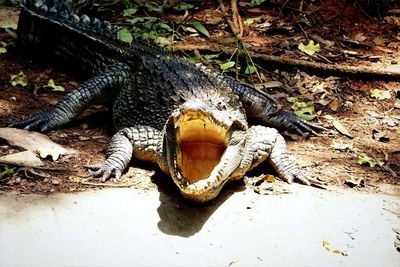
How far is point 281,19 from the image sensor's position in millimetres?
6934

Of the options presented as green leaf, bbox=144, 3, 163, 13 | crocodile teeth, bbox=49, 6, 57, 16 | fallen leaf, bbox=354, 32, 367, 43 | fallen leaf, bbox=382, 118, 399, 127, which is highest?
crocodile teeth, bbox=49, 6, 57, 16

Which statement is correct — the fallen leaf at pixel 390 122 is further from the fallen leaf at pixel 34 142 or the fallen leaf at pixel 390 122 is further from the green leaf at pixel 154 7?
the green leaf at pixel 154 7

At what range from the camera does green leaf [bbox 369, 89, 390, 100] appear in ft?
18.1

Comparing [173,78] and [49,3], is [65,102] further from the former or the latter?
[49,3]

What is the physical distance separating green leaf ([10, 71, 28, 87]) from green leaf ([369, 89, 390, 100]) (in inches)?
138

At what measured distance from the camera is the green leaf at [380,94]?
218 inches

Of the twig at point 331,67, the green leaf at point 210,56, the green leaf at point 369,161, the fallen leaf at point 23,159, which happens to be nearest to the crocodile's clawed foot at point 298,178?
the green leaf at point 369,161

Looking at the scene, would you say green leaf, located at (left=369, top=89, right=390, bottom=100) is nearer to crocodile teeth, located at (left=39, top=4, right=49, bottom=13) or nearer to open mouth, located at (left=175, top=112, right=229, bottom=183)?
open mouth, located at (left=175, top=112, right=229, bottom=183)

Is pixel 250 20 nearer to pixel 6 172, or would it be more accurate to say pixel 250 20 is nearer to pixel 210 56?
pixel 210 56

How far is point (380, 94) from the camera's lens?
18.2ft

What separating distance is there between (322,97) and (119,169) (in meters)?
2.48

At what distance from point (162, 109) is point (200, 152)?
0.90 meters

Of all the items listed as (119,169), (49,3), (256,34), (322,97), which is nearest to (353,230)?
(119,169)

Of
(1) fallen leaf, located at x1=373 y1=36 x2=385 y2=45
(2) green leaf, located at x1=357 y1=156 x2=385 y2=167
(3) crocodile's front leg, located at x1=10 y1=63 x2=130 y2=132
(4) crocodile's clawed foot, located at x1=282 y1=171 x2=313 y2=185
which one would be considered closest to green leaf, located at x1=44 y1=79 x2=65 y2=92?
(3) crocodile's front leg, located at x1=10 y1=63 x2=130 y2=132
